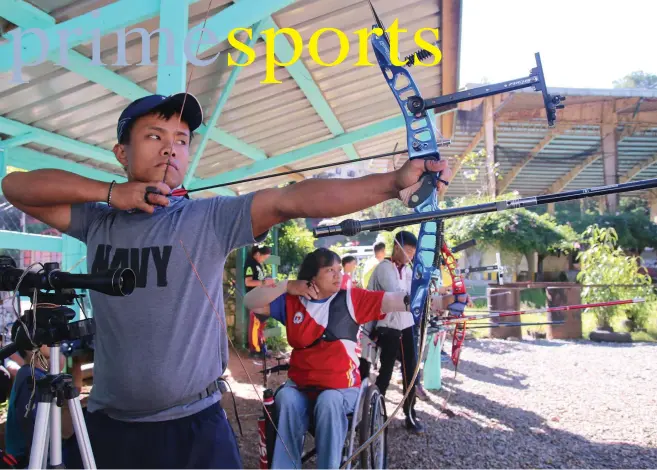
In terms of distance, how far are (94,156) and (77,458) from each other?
9.38ft

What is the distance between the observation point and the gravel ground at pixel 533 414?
349 centimetres

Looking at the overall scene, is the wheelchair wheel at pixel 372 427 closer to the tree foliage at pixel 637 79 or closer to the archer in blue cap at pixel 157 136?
the archer in blue cap at pixel 157 136

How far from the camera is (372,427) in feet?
8.71

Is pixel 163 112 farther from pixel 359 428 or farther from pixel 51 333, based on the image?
pixel 359 428

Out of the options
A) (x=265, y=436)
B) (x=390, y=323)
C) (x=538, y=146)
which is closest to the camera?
(x=265, y=436)

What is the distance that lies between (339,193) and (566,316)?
7.64 meters

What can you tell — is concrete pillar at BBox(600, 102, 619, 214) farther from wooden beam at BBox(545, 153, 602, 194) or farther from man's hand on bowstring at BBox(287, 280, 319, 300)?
man's hand on bowstring at BBox(287, 280, 319, 300)

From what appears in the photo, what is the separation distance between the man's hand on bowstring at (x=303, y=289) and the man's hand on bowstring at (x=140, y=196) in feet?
5.37

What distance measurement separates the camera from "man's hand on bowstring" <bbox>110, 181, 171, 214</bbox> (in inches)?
47.1

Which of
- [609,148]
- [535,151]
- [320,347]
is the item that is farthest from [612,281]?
[320,347]

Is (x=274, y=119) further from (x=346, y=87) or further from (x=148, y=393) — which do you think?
(x=148, y=393)

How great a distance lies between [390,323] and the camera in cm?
402

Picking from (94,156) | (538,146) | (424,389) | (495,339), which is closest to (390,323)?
(424,389)

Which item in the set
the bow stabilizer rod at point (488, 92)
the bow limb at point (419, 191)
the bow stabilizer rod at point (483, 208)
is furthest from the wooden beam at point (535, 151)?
the bow stabilizer rod at point (483, 208)
